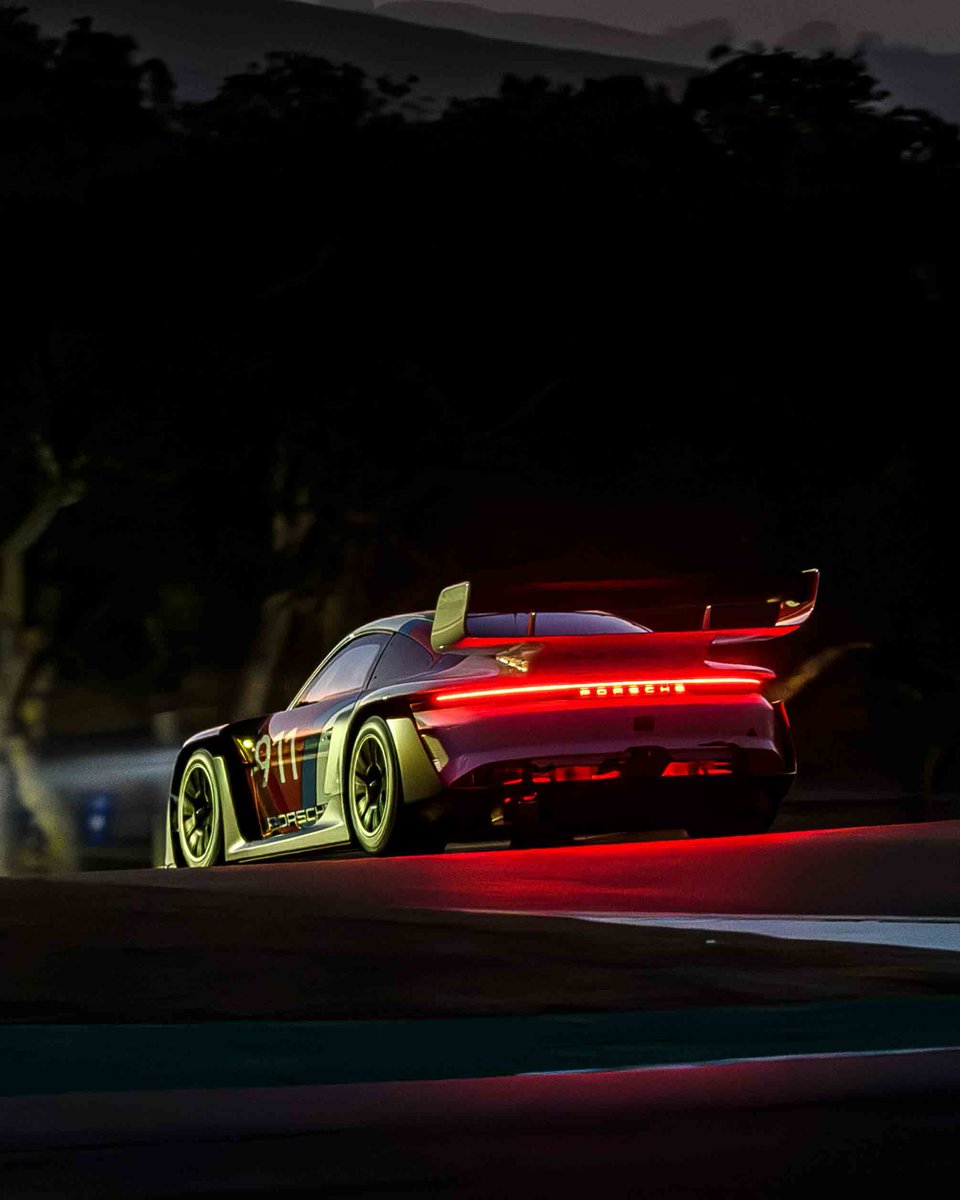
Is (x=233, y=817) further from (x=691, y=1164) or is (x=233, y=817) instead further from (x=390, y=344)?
(x=390, y=344)

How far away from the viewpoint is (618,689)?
15.2 m

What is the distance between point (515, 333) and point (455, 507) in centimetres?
314

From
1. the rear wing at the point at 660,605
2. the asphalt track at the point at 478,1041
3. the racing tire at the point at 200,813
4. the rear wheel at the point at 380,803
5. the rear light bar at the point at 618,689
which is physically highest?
the asphalt track at the point at 478,1041

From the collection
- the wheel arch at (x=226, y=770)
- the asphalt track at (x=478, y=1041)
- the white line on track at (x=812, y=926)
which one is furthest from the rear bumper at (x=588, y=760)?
the white line on track at (x=812, y=926)

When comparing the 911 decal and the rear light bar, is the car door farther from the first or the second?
the rear light bar

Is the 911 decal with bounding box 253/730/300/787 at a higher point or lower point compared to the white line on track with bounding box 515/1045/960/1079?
lower

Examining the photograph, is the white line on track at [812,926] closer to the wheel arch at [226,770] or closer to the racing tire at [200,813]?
the wheel arch at [226,770]

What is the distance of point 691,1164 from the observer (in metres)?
6.63

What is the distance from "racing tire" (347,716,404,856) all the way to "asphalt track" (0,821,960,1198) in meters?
2.49

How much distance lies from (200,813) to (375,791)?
3.17m

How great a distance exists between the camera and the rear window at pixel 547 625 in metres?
15.5

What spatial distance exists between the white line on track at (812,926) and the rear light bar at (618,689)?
11.4ft

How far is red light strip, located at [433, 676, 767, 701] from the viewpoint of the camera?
15.1m

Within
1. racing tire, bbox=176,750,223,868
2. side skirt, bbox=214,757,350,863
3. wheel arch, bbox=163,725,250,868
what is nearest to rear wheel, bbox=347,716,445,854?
side skirt, bbox=214,757,350,863
